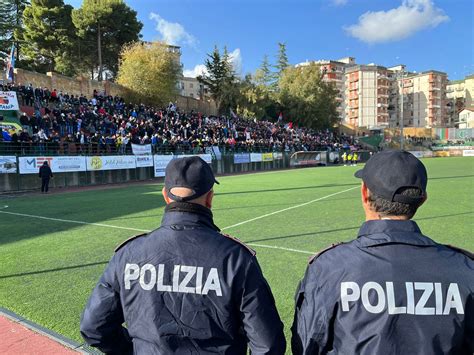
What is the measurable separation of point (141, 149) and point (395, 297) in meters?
25.9

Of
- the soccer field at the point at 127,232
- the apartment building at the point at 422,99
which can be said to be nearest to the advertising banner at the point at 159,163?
the soccer field at the point at 127,232

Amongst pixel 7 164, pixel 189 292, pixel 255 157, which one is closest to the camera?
pixel 189 292

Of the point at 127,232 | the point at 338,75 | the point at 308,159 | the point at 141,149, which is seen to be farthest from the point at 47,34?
the point at 338,75

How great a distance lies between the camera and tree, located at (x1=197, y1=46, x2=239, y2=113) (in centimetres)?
5925

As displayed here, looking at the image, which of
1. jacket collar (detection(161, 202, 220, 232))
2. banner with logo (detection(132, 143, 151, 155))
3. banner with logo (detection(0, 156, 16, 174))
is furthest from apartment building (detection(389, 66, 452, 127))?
jacket collar (detection(161, 202, 220, 232))

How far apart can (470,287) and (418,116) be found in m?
126

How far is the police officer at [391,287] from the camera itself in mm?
1597

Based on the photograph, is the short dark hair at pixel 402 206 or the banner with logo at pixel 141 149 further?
the banner with logo at pixel 141 149

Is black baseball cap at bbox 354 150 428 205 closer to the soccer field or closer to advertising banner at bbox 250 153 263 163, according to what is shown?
the soccer field

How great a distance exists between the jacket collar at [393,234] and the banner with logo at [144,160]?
25.0 meters

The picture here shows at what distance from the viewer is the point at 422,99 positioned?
112750 millimetres

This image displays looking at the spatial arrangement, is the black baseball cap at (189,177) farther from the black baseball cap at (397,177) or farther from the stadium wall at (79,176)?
the stadium wall at (79,176)

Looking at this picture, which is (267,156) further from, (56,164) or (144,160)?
(56,164)

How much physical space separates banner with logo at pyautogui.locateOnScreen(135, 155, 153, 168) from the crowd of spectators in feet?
2.85
